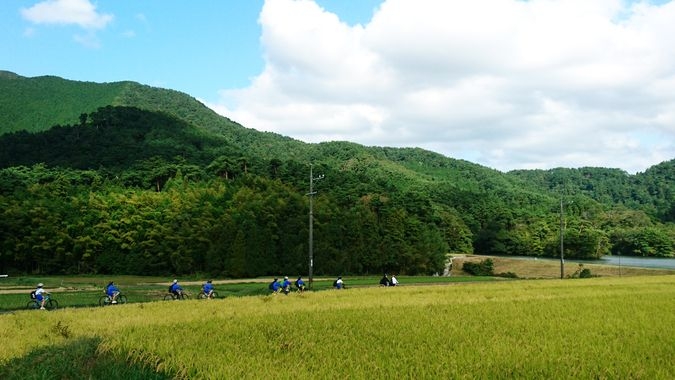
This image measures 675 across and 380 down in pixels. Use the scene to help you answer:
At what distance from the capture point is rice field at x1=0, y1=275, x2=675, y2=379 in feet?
28.7

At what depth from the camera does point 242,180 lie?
8575 centimetres

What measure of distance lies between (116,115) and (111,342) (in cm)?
14596

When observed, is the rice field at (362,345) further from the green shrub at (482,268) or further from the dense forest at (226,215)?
the green shrub at (482,268)

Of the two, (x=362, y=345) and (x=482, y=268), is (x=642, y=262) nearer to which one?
(x=482, y=268)

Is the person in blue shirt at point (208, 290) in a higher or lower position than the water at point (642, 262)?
higher

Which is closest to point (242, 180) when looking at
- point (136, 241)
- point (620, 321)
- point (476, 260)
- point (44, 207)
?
point (136, 241)

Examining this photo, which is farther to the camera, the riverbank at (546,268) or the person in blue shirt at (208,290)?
the riverbank at (546,268)

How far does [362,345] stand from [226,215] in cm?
5795

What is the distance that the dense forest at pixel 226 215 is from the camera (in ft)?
221

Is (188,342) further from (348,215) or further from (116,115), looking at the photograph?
(116,115)

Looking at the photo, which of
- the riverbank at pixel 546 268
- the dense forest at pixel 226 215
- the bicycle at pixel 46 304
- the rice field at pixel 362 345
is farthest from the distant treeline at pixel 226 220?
the rice field at pixel 362 345

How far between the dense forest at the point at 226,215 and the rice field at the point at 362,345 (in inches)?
1751

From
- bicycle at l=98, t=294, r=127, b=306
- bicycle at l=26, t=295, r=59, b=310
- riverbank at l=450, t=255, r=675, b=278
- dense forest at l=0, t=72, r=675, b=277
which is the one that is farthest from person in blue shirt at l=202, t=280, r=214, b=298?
riverbank at l=450, t=255, r=675, b=278

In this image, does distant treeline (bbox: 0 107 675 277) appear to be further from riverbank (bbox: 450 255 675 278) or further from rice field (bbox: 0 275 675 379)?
rice field (bbox: 0 275 675 379)
